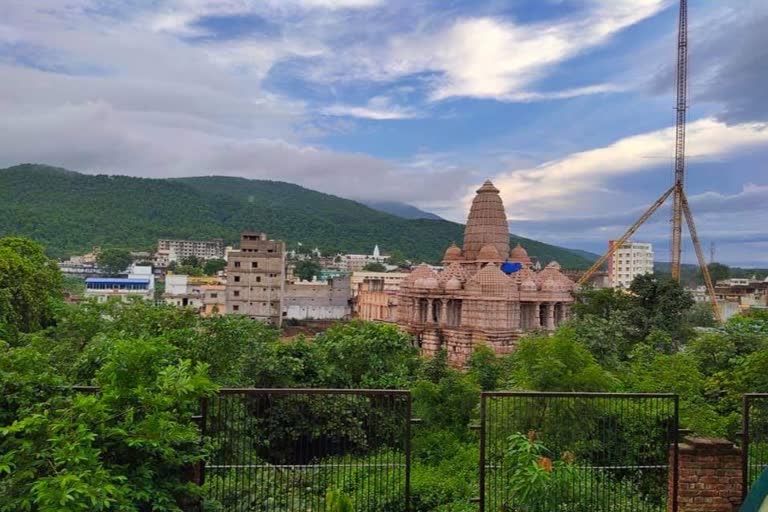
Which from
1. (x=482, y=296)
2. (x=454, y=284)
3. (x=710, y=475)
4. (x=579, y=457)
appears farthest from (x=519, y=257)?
(x=710, y=475)

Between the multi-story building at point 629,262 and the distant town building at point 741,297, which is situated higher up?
the multi-story building at point 629,262

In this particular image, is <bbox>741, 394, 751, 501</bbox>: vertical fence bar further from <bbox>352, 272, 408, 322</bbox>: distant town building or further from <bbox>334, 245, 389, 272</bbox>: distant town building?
<bbox>334, 245, 389, 272</bbox>: distant town building

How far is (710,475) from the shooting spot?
19.6 ft

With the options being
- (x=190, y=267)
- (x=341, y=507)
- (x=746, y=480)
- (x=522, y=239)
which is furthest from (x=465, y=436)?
(x=522, y=239)

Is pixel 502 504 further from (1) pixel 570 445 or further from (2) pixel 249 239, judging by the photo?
(2) pixel 249 239

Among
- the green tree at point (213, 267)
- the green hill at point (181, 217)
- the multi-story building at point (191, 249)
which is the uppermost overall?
the green hill at point (181, 217)

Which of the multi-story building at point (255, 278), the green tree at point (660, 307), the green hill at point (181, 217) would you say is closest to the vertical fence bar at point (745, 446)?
the green tree at point (660, 307)

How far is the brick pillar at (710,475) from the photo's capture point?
19.5 ft

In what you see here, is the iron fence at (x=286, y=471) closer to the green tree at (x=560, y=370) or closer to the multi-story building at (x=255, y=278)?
the green tree at (x=560, y=370)

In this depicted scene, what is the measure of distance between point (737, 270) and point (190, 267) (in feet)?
436

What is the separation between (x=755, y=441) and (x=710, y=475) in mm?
3265

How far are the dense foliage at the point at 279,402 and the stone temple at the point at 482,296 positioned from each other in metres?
7.10

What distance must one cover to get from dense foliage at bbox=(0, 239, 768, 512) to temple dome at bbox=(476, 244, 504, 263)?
10753 millimetres

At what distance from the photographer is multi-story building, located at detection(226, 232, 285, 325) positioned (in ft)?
172
